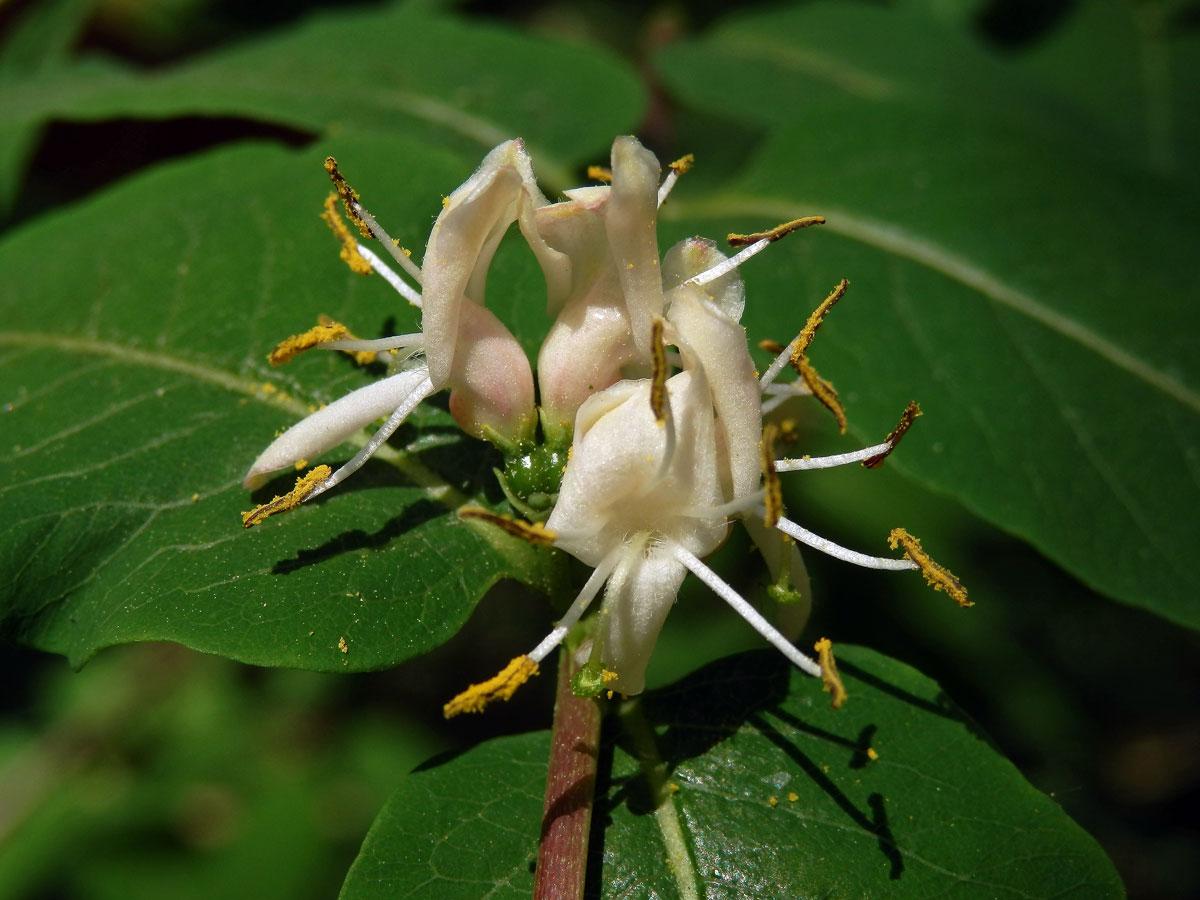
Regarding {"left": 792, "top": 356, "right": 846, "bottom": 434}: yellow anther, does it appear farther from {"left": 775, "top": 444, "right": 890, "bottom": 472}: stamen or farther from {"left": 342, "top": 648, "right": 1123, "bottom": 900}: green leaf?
{"left": 342, "top": 648, "right": 1123, "bottom": 900}: green leaf

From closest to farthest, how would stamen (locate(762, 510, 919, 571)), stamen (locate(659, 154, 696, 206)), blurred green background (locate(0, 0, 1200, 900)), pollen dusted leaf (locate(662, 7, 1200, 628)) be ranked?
stamen (locate(762, 510, 919, 571)) → stamen (locate(659, 154, 696, 206)) → pollen dusted leaf (locate(662, 7, 1200, 628)) → blurred green background (locate(0, 0, 1200, 900))

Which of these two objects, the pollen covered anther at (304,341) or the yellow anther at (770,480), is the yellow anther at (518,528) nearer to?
the yellow anther at (770,480)

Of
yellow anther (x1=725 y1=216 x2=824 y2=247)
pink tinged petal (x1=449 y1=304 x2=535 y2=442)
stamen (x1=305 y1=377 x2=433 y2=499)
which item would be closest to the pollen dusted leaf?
yellow anther (x1=725 y1=216 x2=824 y2=247)

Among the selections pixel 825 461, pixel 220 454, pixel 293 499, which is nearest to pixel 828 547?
pixel 825 461

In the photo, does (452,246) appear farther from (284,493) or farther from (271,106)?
(271,106)

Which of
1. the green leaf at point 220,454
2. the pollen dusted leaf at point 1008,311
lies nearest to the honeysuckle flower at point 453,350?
the green leaf at point 220,454

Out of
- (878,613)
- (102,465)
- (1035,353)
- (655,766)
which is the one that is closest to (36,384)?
(102,465)
